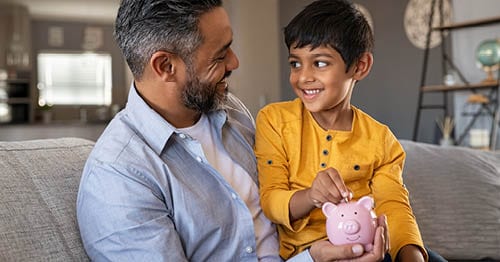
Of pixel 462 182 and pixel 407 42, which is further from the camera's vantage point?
pixel 407 42

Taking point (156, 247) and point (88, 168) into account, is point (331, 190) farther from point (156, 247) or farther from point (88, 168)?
point (88, 168)

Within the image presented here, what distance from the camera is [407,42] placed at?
734 cm

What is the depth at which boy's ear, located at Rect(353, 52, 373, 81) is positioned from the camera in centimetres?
145

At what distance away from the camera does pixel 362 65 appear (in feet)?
4.80

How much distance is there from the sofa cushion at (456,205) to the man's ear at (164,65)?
0.83 m

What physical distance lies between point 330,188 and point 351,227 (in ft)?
0.26

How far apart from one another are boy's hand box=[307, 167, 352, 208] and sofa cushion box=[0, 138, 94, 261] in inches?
19.9

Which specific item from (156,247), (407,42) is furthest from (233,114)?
(407,42)

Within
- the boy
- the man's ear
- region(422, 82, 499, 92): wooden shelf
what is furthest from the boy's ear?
region(422, 82, 499, 92): wooden shelf

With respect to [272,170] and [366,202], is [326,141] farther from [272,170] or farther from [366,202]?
[366,202]

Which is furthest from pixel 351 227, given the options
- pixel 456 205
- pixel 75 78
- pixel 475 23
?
pixel 75 78

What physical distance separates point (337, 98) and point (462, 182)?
783 mm

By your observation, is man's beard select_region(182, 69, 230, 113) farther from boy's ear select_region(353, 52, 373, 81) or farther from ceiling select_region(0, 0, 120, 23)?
ceiling select_region(0, 0, 120, 23)

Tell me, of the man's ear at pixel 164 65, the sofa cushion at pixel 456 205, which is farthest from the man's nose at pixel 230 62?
the sofa cushion at pixel 456 205
